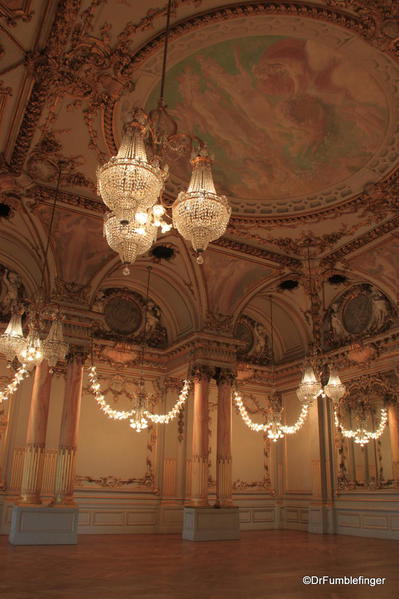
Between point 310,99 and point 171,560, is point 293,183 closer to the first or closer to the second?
point 310,99

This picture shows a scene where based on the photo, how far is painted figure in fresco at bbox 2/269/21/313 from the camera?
1329 centimetres

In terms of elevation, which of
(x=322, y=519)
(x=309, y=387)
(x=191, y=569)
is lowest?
(x=191, y=569)

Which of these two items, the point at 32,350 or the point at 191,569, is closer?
the point at 191,569

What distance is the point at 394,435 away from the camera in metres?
13.1

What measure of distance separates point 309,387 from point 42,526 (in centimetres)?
610

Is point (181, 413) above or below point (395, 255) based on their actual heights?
below

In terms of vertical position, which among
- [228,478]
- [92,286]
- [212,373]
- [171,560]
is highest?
[92,286]

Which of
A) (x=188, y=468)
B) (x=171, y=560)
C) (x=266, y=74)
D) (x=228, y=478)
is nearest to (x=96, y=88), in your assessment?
(x=266, y=74)

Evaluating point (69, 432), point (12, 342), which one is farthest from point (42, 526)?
point (12, 342)

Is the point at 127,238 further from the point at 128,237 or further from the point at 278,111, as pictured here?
the point at 278,111

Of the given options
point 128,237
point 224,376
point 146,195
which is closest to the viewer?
point 146,195

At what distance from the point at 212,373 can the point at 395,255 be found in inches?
216

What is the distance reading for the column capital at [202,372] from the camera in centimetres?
1334

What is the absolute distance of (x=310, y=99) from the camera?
28.7 ft
